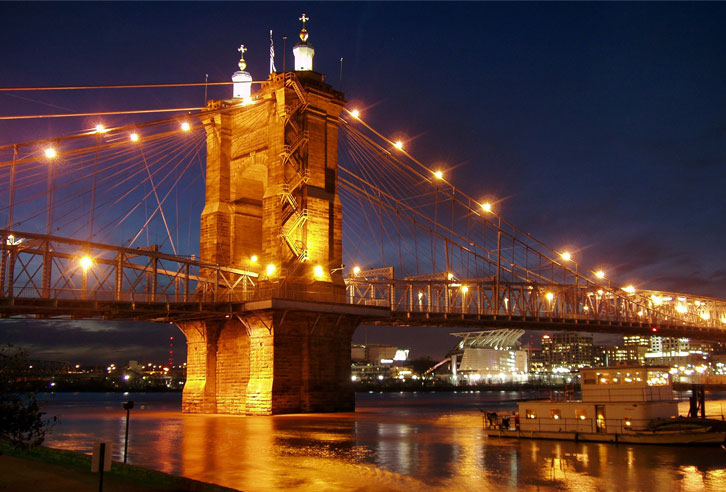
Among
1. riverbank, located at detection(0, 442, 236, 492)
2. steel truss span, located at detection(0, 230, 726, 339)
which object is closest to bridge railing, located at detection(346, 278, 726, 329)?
steel truss span, located at detection(0, 230, 726, 339)

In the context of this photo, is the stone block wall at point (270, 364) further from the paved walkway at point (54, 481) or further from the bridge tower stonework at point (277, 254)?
the paved walkway at point (54, 481)

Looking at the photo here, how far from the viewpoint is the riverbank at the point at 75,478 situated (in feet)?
65.0

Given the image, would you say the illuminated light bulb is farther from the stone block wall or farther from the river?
the river

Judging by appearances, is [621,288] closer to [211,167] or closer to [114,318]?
[211,167]

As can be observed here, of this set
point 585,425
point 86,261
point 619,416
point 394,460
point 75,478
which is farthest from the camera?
point 86,261

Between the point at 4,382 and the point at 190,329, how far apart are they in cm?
4425

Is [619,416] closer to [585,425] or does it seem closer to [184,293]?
[585,425]

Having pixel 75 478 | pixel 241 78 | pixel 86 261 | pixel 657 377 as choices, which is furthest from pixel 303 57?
pixel 75 478

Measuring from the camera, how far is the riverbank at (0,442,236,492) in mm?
19797

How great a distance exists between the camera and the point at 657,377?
1603 inches

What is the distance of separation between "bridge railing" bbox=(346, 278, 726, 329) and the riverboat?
2600cm

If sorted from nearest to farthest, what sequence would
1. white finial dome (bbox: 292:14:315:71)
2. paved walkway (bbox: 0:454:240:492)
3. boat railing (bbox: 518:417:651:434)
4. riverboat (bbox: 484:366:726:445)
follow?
1. paved walkway (bbox: 0:454:240:492)
2. riverboat (bbox: 484:366:726:445)
3. boat railing (bbox: 518:417:651:434)
4. white finial dome (bbox: 292:14:315:71)

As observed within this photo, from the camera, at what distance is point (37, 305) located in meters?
48.5

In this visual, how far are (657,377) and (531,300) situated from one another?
5094 centimetres
